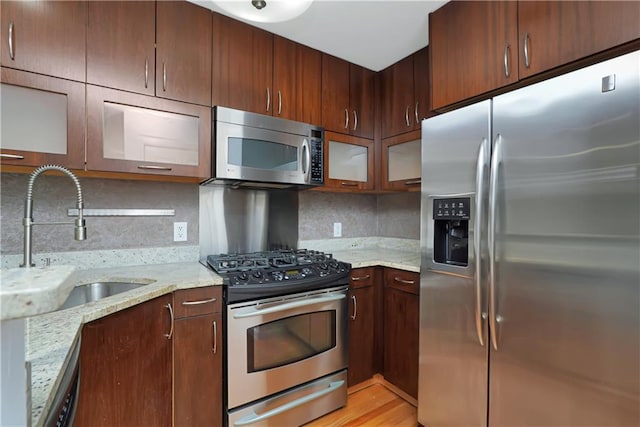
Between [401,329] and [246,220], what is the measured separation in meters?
1.33

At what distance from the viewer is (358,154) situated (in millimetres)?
2465

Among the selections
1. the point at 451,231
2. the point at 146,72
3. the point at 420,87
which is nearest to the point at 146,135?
the point at 146,72

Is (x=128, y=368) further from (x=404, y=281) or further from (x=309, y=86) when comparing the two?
(x=309, y=86)

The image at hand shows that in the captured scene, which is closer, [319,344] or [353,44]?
[319,344]

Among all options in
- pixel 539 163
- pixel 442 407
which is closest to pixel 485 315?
pixel 442 407

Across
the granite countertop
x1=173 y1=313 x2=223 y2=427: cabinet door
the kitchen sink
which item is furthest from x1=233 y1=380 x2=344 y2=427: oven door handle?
the kitchen sink

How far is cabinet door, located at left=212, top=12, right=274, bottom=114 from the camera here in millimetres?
1811

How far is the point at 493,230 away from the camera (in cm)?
134

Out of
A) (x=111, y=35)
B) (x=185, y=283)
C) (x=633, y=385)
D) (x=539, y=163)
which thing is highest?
(x=111, y=35)

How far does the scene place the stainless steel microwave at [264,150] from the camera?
1780mm

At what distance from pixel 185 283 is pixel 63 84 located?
A: 109 cm

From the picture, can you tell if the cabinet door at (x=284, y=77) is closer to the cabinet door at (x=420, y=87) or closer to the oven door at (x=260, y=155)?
the oven door at (x=260, y=155)

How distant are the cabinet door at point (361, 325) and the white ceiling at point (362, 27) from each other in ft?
5.21

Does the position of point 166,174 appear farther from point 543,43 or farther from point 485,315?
point 543,43
